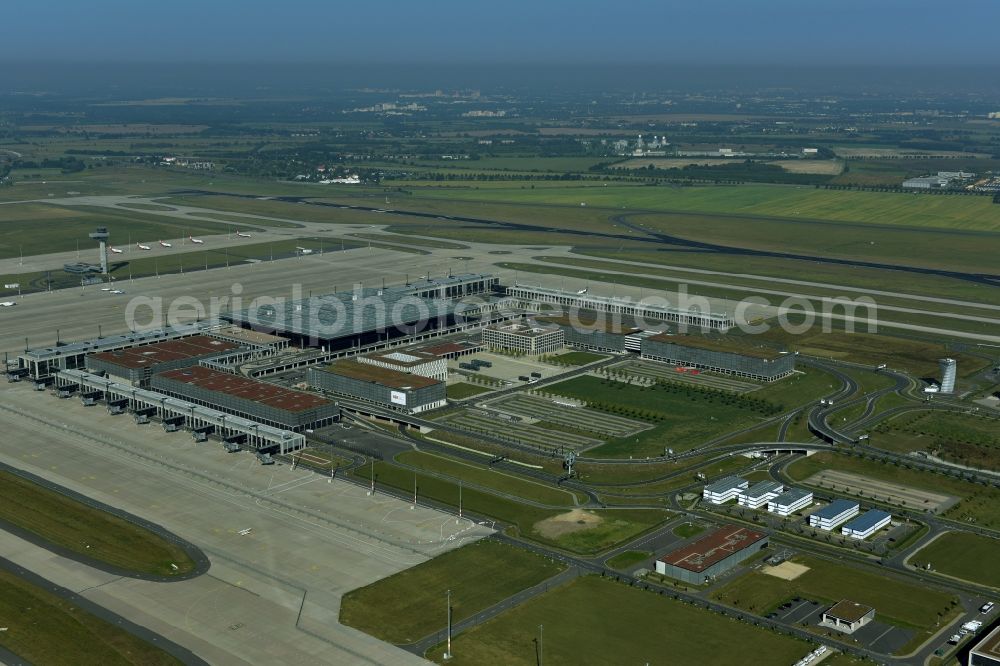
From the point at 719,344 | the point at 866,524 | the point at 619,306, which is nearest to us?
the point at 866,524

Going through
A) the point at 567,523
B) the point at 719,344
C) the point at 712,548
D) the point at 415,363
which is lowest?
the point at 567,523

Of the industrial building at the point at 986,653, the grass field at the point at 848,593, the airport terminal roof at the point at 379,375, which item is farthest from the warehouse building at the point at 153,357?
the industrial building at the point at 986,653

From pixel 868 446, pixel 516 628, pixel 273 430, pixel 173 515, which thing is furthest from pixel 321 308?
pixel 516 628

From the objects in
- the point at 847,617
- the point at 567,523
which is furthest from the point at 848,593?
the point at 567,523

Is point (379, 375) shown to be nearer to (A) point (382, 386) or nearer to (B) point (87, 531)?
(A) point (382, 386)

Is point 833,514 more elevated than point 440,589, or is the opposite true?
point 833,514

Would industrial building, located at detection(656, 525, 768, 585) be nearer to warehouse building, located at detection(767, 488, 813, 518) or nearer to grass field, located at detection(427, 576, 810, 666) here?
grass field, located at detection(427, 576, 810, 666)

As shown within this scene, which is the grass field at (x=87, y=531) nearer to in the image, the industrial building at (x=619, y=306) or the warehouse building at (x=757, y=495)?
the warehouse building at (x=757, y=495)
